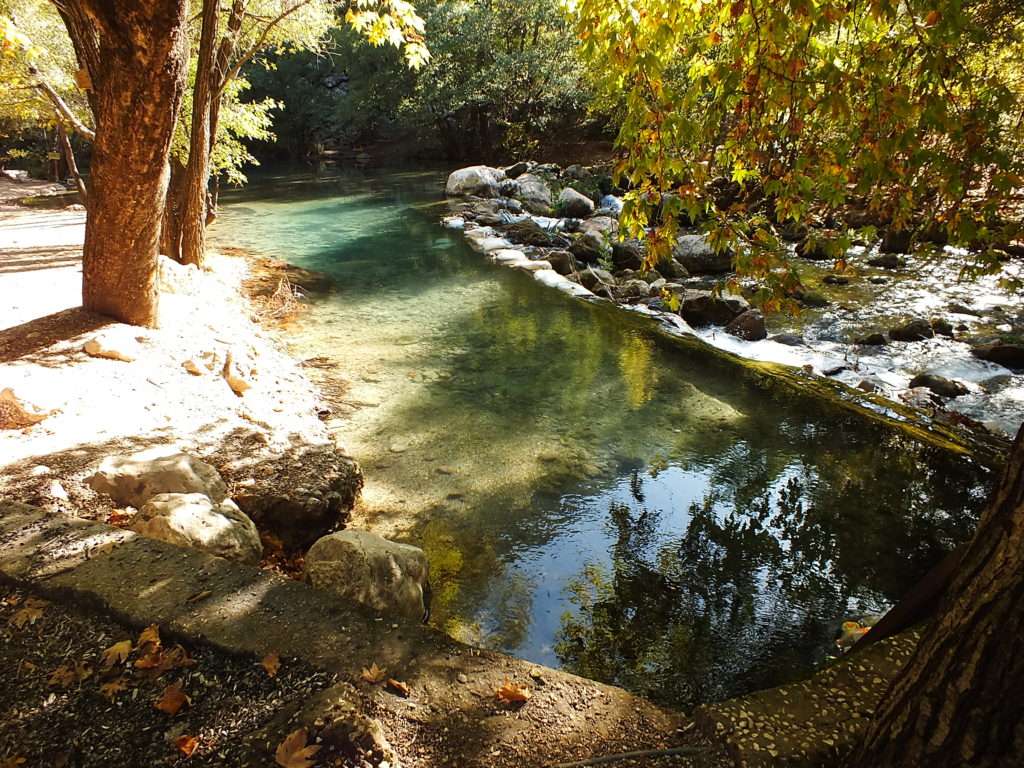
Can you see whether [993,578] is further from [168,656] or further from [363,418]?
[363,418]

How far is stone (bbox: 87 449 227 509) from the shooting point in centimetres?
353

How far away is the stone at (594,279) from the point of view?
10943 mm

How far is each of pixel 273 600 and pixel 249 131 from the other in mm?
11852

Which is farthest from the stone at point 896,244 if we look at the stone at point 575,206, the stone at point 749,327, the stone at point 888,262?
the stone at point 575,206

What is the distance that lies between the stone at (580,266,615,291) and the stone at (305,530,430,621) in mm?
8261

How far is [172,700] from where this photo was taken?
210 centimetres

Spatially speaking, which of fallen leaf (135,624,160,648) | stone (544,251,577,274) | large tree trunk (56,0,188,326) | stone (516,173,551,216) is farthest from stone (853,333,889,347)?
stone (516,173,551,216)

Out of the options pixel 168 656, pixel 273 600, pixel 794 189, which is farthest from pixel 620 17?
pixel 168 656

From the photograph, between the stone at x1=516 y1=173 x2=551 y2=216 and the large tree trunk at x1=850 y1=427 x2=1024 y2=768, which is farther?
the stone at x1=516 y1=173 x2=551 y2=216

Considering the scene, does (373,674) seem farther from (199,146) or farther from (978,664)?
(199,146)

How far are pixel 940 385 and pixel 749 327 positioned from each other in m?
2.48

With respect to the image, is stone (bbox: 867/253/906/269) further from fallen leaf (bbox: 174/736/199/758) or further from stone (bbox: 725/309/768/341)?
fallen leaf (bbox: 174/736/199/758)

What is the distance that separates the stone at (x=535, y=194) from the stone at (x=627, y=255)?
6.59m

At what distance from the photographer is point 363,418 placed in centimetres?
602
